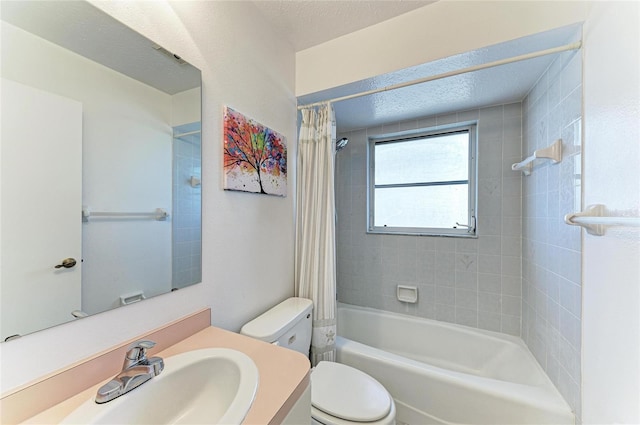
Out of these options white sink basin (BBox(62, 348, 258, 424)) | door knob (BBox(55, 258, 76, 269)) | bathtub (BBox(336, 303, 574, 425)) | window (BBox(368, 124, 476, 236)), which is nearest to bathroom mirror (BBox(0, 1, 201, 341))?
door knob (BBox(55, 258, 76, 269))

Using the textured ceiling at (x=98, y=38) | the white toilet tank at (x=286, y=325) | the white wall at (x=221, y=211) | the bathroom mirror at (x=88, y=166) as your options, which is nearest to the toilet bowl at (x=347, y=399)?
the white toilet tank at (x=286, y=325)

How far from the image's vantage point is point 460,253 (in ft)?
6.13

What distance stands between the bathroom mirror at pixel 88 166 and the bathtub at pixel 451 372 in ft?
4.14

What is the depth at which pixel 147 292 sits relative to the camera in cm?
79

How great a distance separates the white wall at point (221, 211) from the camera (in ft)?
2.05

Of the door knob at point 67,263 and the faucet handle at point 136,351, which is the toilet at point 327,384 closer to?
the faucet handle at point 136,351

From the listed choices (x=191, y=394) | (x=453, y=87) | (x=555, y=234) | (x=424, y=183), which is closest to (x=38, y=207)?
(x=191, y=394)

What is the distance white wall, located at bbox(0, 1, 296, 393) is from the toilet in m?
0.13

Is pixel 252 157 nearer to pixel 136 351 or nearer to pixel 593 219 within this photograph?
pixel 136 351

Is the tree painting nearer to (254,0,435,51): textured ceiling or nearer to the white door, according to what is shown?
the white door

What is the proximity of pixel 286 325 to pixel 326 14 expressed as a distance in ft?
5.52

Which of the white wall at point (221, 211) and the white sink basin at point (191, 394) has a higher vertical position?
the white wall at point (221, 211)

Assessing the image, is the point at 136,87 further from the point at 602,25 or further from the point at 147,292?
the point at 602,25

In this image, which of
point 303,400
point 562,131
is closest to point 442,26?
point 562,131
